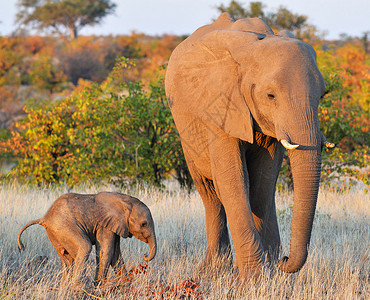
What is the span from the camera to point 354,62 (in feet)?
76.9

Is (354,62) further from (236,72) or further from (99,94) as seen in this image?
(236,72)

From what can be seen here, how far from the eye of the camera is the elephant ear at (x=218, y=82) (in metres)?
4.46

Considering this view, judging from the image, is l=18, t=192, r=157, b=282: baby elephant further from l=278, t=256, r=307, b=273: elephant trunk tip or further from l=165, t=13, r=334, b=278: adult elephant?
l=278, t=256, r=307, b=273: elephant trunk tip

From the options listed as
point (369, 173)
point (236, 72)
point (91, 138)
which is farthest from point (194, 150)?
point (369, 173)

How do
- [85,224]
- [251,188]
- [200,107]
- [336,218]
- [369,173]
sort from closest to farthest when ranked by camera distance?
1. [85,224]
2. [200,107]
3. [251,188]
4. [336,218]
5. [369,173]

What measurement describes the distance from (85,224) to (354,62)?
21.2 metres

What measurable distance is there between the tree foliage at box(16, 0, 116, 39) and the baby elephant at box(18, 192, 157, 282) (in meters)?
41.4

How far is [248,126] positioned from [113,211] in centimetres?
130

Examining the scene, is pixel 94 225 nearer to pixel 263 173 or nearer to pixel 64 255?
pixel 64 255

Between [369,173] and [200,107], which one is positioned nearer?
[200,107]

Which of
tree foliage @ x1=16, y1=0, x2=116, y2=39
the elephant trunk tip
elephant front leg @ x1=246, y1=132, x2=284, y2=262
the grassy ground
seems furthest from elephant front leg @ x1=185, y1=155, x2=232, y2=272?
tree foliage @ x1=16, y1=0, x2=116, y2=39

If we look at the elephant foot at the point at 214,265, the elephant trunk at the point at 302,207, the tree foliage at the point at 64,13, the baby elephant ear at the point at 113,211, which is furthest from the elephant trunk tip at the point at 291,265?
the tree foliage at the point at 64,13

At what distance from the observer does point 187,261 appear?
5.48m

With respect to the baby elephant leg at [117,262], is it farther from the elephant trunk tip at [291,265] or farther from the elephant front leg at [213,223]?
the elephant trunk tip at [291,265]
